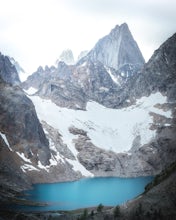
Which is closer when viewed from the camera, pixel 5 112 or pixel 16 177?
pixel 16 177

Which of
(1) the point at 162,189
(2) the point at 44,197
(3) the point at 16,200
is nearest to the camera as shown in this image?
(1) the point at 162,189

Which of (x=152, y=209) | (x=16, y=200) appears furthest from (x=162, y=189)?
(x=16, y=200)

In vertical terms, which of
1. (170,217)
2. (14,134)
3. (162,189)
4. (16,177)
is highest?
(14,134)

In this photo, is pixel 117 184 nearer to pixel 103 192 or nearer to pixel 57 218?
pixel 103 192

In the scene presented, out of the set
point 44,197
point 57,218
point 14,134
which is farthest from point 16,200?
point 14,134

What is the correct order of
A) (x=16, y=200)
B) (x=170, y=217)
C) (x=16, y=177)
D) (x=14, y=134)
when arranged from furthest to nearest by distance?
(x=14, y=134) → (x=16, y=177) → (x=16, y=200) → (x=170, y=217)

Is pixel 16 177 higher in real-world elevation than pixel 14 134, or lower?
lower
